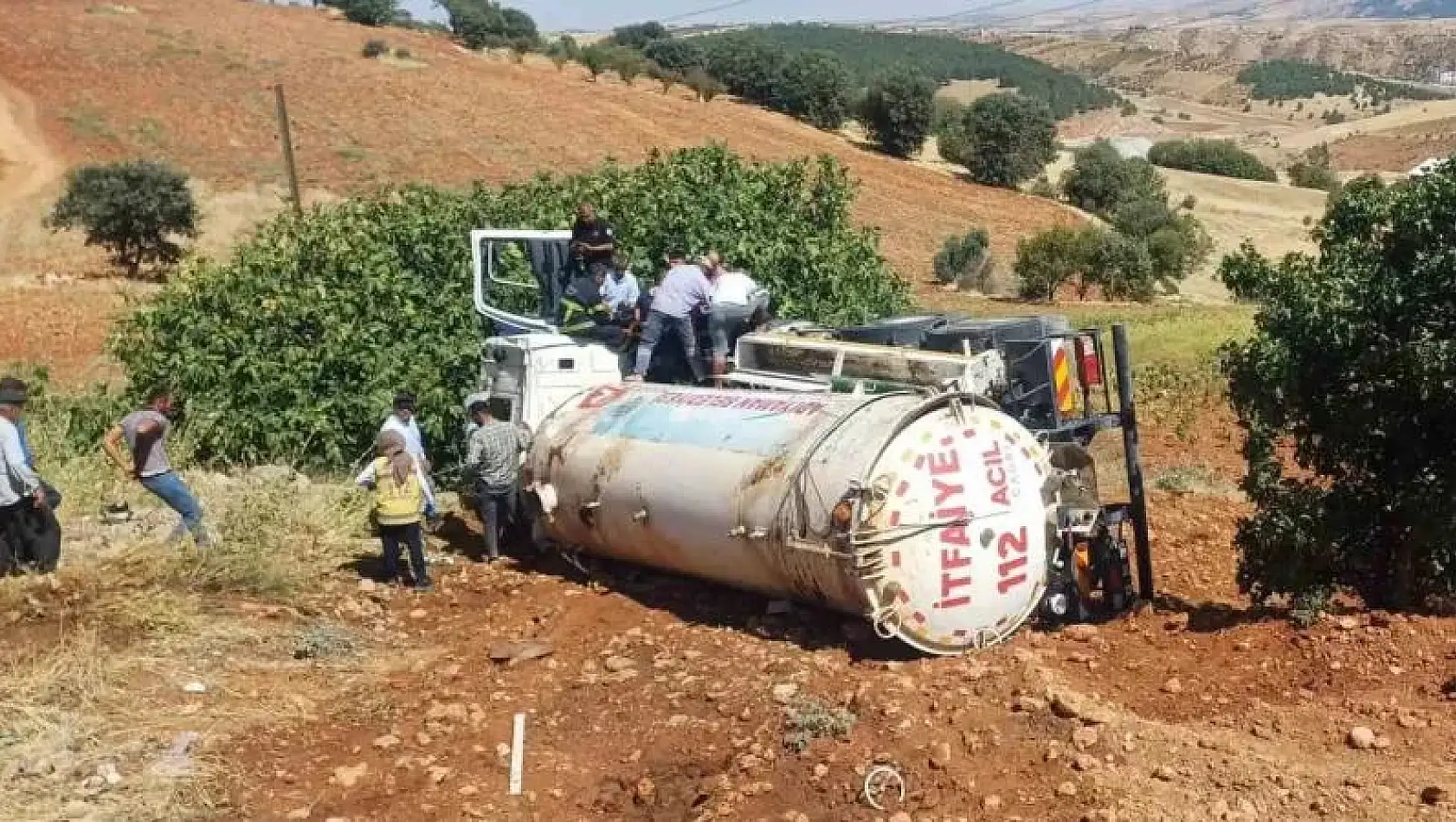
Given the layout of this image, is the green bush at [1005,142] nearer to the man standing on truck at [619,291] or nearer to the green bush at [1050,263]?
the green bush at [1050,263]

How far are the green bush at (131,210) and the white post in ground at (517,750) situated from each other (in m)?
33.8

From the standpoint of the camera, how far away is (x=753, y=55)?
8088cm

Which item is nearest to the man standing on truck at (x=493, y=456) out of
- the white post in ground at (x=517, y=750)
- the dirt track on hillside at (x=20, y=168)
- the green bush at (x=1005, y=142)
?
the white post in ground at (x=517, y=750)

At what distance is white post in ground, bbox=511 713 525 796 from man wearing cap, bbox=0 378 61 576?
403cm

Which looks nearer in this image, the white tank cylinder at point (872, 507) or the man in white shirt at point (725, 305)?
the white tank cylinder at point (872, 507)

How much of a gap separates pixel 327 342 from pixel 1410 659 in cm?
1047

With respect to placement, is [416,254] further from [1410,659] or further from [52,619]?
[1410,659]

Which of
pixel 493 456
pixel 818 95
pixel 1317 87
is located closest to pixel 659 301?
pixel 493 456

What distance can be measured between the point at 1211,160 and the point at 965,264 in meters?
47.5

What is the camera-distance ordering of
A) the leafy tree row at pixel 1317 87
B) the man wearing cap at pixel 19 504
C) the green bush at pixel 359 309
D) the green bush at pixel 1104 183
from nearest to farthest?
the man wearing cap at pixel 19 504
the green bush at pixel 359 309
the green bush at pixel 1104 183
the leafy tree row at pixel 1317 87

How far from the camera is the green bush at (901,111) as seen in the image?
224 ft

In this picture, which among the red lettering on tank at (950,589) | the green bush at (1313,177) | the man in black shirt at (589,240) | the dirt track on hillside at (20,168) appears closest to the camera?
the red lettering on tank at (950,589)

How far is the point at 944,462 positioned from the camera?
8.01 m

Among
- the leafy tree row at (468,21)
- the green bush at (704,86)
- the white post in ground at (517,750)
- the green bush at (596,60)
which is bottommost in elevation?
the white post in ground at (517,750)
